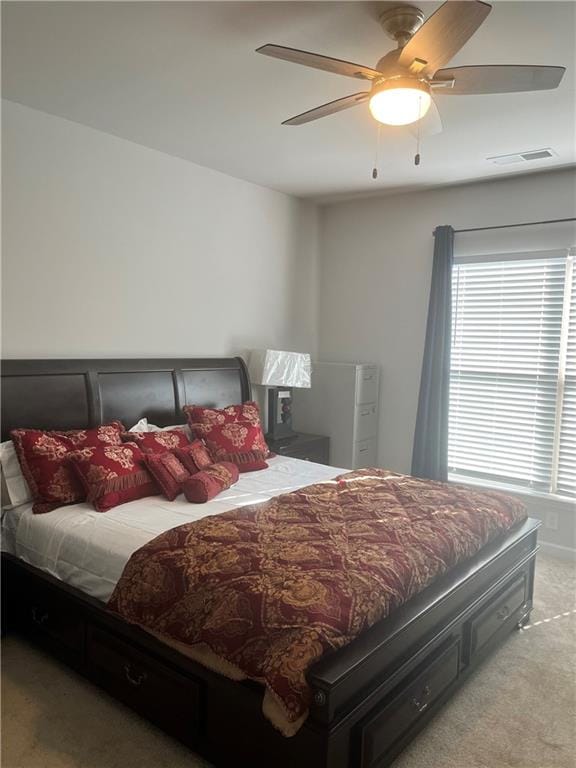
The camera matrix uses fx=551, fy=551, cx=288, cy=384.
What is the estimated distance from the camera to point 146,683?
2.05 meters

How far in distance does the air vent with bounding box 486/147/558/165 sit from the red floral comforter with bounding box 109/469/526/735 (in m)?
2.23

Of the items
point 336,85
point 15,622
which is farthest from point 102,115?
point 15,622

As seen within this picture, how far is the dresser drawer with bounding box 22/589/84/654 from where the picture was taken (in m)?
2.32

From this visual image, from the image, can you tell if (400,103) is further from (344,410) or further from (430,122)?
(344,410)

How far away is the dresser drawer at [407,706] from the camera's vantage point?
171 centimetres

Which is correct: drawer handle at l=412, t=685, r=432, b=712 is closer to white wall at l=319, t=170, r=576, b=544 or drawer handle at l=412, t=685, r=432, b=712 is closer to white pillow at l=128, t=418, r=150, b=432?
white pillow at l=128, t=418, r=150, b=432

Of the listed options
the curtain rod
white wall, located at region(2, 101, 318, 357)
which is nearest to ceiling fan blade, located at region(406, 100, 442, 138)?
the curtain rod

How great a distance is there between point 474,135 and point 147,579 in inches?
113

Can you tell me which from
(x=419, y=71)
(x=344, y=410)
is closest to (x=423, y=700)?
(x=419, y=71)

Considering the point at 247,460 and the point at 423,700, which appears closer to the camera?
the point at 423,700

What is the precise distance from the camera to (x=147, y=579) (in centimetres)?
198

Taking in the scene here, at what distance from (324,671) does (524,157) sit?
3.29 meters

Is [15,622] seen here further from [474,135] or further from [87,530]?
[474,135]

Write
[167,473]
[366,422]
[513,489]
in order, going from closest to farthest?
[167,473] < [513,489] < [366,422]
